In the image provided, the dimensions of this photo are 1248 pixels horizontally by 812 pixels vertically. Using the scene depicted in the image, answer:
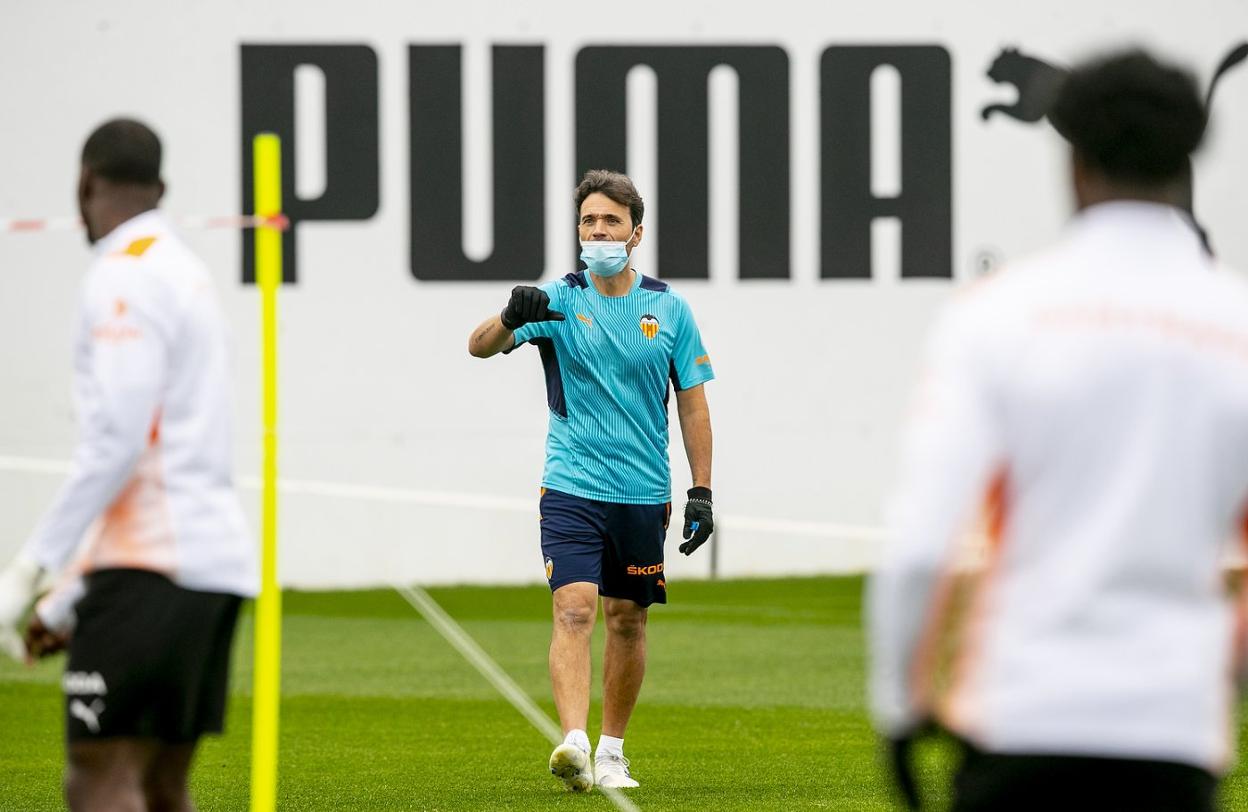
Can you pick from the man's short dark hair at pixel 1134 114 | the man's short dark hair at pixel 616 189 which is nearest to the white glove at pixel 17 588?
the man's short dark hair at pixel 1134 114

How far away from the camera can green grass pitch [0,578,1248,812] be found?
6.73 meters

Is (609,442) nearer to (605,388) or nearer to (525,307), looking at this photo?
(605,388)

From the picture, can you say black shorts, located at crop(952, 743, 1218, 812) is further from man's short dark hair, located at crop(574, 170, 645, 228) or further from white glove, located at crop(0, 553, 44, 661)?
man's short dark hair, located at crop(574, 170, 645, 228)

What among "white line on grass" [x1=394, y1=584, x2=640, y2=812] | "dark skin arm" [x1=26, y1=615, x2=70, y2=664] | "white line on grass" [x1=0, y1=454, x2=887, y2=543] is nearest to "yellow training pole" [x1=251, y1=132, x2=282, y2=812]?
"dark skin arm" [x1=26, y1=615, x2=70, y2=664]

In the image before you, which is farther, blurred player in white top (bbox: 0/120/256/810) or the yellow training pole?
the yellow training pole

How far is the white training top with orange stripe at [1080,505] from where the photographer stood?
2.31m

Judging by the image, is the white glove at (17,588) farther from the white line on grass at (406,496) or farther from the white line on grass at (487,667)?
the white line on grass at (406,496)

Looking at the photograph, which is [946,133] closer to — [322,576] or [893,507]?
[322,576]

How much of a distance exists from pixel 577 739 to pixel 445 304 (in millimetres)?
9230

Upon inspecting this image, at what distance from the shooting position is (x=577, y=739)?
648 cm

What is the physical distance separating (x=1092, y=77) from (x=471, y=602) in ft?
40.6

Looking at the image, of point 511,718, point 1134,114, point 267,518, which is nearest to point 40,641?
point 267,518

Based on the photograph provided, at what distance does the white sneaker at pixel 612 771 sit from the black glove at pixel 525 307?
1.50 meters

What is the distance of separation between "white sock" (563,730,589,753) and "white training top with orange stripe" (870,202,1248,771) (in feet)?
13.7
